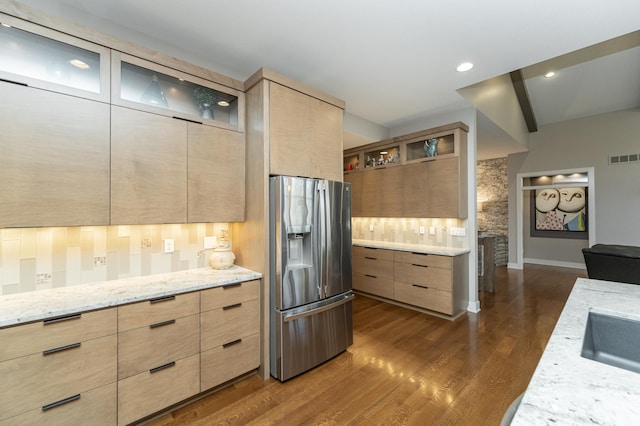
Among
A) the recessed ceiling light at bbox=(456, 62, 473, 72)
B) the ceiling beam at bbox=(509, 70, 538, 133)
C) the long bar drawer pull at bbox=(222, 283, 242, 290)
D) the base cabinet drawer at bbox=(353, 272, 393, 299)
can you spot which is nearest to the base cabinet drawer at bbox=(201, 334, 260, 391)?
the long bar drawer pull at bbox=(222, 283, 242, 290)

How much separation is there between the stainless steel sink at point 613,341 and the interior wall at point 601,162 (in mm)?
6669

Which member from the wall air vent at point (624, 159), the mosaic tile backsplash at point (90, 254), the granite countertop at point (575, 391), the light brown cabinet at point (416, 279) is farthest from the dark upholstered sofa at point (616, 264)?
the wall air vent at point (624, 159)

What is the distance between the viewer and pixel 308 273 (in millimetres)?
2490

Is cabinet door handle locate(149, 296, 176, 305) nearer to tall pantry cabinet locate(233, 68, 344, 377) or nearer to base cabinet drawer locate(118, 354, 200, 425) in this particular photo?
base cabinet drawer locate(118, 354, 200, 425)

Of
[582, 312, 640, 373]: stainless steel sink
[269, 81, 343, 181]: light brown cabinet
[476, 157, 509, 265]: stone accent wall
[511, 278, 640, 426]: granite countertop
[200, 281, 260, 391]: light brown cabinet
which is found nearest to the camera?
[511, 278, 640, 426]: granite countertop

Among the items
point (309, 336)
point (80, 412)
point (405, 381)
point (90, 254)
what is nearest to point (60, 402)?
point (80, 412)

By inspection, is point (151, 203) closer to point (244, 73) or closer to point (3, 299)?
point (3, 299)

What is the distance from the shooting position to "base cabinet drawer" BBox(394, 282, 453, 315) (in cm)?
355

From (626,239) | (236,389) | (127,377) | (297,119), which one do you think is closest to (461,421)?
(236,389)

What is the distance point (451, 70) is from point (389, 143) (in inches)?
62.5

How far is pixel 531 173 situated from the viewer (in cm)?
680

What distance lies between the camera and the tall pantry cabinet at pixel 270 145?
7.81 ft

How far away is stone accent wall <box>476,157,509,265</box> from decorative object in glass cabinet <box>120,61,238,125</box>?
692 cm

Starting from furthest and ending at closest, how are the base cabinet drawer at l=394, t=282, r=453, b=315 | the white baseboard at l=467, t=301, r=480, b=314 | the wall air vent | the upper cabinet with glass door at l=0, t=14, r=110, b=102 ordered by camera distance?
the wall air vent, the white baseboard at l=467, t=301, r=480, b=314, the base cabinet drawer at l=394, t=282, r=453, b=315, the upper cabinet with glass door at l=0, t=14, r=110, b=102
